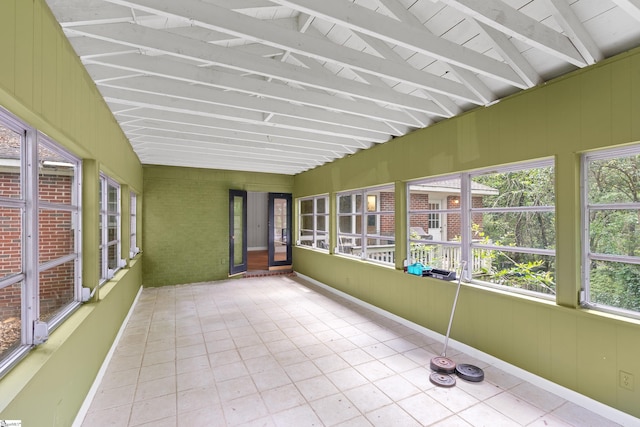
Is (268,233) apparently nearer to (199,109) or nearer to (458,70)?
(199,109)

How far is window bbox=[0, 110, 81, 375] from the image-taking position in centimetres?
155

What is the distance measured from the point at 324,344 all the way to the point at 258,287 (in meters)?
3.24

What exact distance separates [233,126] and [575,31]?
3.33 meters

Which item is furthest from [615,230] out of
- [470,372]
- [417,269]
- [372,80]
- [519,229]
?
[372,80]

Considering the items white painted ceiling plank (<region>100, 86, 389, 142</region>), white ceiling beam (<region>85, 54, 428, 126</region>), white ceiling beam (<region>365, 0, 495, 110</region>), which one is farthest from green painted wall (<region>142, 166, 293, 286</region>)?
white ceiling beam (<region>365, 0, 495, 110</region>)

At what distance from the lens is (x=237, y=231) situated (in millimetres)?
7387

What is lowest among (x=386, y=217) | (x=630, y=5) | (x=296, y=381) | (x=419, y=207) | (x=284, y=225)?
(x=296, y=381)

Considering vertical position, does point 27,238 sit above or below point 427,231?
above

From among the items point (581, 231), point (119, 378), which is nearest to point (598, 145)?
point (581, 231)

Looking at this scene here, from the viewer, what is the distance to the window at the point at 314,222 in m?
6.94

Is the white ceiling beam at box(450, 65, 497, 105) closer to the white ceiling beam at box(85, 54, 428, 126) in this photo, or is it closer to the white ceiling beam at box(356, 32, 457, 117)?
the white ceiling beam at box(356, 32, 457, 117)

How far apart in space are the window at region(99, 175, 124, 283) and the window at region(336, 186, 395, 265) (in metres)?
3.79

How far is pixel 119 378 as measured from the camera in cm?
279

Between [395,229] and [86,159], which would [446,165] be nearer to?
[395,229]
